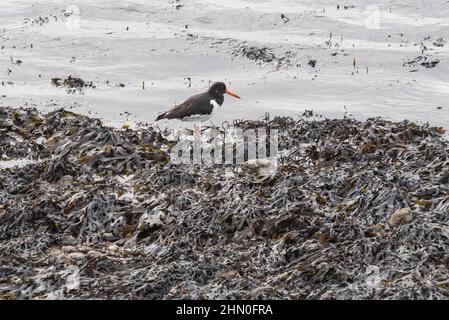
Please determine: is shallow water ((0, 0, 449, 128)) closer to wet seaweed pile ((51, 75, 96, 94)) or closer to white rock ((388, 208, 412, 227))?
wet seaweed pile ((51, 75, 96, 94))

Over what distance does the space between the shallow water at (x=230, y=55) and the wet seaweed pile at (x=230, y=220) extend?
2.54 meters

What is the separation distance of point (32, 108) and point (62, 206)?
5140mm

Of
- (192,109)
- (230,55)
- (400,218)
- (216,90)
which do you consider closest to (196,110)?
(192,109)

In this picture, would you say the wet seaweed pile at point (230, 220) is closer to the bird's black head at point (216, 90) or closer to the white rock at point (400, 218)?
the white rock at point (400, 218)

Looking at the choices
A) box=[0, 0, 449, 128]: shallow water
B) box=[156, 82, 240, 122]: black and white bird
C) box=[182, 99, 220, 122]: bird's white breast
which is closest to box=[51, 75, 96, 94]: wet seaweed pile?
box=[0, 0, 449, 128]: shallow water

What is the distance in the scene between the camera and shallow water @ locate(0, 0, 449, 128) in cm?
1243

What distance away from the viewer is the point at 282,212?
675cm

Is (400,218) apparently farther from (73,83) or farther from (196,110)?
(73,83)

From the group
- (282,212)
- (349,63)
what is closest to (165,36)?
(349,63)

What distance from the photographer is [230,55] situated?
612 inches

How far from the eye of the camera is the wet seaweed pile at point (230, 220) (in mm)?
5414

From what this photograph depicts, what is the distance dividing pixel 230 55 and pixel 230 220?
9423 millimetres

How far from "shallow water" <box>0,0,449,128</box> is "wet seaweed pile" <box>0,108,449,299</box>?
2.54m
